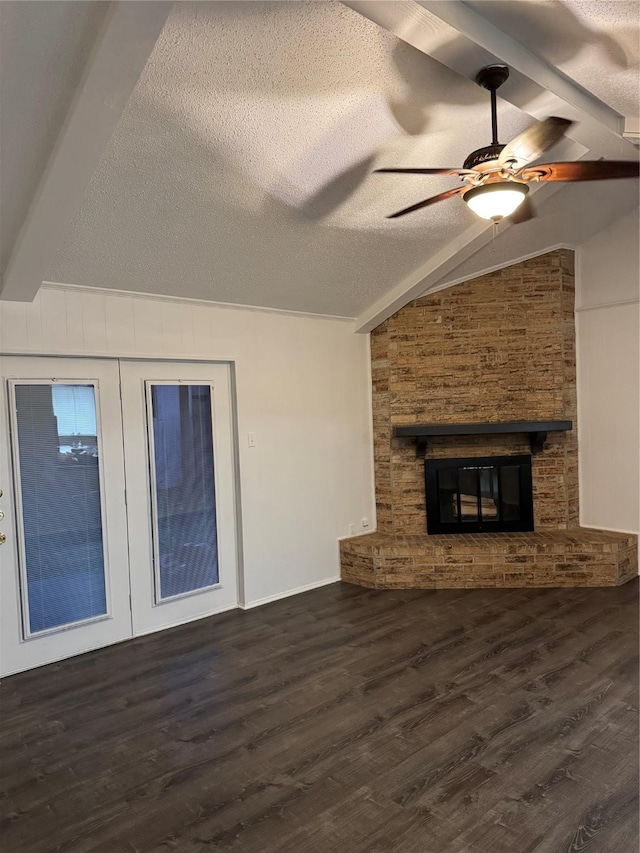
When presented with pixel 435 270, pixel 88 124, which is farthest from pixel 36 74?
pixel 435 270

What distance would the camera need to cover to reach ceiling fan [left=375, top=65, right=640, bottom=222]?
7.46 feet

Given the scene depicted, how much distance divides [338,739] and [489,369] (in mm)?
3484

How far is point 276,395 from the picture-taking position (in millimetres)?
4766

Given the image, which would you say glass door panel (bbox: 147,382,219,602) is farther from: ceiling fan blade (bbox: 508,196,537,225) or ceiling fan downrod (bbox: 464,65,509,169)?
ceiling fan downrod (bbox: 464,65,509,169)

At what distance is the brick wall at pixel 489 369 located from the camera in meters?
5.20

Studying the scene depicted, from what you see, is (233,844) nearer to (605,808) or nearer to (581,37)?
(605,808)

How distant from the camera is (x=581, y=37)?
8.38 ft

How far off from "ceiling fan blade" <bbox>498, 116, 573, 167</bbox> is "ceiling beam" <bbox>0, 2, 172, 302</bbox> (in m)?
1.30

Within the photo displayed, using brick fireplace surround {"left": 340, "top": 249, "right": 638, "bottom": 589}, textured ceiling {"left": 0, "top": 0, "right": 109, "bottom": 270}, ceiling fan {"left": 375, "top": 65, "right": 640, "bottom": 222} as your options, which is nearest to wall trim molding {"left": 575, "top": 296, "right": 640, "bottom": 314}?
brick fireplace surround {"left": 340, "top": 249, "right": 638, "bottom": 589}

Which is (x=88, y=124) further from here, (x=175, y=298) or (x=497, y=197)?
(x=175, y=298)

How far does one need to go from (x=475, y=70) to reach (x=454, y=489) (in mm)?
3541

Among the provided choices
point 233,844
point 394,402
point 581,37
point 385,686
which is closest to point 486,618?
point 385,686

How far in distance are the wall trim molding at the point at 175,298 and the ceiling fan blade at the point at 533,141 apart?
2.47 meters

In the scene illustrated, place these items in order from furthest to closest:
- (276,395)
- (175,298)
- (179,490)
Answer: (276,395) < (179,490) < (175,298)
